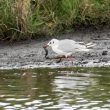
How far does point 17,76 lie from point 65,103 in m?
2.22

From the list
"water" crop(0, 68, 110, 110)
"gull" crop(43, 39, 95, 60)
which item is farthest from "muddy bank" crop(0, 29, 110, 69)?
"water" crop(0, 68, 110, 110)

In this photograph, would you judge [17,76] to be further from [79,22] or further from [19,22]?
[79,22]

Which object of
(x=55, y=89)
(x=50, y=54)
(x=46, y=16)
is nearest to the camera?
(x=55, y=89)

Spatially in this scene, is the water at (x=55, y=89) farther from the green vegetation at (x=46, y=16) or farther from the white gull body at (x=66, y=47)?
the green vegetation at (x=46, y=16)

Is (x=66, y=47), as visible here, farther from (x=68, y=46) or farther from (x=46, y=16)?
(x=46, y=16)

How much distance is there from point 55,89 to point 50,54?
3338 millimetres

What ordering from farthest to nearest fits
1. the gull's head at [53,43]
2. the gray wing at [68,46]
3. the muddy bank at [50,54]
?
the gull's head at [53,43]
the gray wing at [68,46]
the muddy bank at [50,54]

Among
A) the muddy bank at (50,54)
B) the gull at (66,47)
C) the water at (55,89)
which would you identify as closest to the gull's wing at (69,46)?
the gull at (66,47)

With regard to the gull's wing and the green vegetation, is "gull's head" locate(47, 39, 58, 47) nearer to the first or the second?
the gull's wing

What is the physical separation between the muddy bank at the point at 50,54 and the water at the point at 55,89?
22.2 inches

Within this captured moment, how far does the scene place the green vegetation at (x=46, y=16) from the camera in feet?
39.7

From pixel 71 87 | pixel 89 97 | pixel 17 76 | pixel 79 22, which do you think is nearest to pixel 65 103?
pixel 89 97

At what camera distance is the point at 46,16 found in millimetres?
12648

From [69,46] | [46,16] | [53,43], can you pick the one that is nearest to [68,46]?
[69,46]
